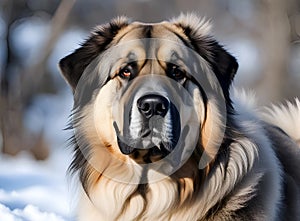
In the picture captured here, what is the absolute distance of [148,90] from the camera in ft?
14.5

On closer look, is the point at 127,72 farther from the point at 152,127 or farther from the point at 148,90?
the point at 152,127

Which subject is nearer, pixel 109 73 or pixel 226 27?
pixel 109 73

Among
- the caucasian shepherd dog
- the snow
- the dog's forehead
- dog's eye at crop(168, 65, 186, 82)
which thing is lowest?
the snow

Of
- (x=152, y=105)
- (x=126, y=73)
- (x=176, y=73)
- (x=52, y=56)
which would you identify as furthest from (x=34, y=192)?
(x=52, y=56)

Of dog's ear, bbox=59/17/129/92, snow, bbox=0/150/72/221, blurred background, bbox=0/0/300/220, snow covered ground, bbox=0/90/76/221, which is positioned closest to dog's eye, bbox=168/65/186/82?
dog's ear, bbox=59/17/129/92

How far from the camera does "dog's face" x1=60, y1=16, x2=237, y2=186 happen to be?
14.5ft

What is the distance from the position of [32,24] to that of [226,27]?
213 inches

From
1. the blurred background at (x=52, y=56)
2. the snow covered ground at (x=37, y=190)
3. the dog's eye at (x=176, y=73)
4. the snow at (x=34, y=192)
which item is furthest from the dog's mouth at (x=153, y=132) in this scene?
the blurred background at (x=52, y=56)

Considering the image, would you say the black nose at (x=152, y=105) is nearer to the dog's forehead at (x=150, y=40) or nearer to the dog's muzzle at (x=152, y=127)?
the dog's muzzle at (x=152, y=127)

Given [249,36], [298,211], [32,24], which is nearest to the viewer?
[298,211]

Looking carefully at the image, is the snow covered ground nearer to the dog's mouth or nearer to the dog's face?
the dog's face

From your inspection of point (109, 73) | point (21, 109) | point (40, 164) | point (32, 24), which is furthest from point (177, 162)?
point (32, 24)

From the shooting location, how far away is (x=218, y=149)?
15.2ft

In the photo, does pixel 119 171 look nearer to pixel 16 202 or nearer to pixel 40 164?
pixel 16 202
